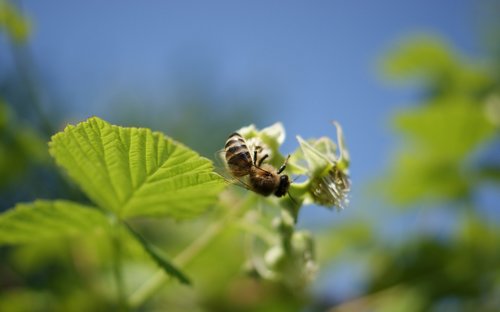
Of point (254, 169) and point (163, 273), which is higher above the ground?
point (254, 169)

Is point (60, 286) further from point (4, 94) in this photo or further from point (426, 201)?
point (426, 201)

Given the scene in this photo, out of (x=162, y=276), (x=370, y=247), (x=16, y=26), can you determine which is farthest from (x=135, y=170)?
(x=370, y=247)

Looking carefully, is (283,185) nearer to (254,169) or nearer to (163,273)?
(254,169)

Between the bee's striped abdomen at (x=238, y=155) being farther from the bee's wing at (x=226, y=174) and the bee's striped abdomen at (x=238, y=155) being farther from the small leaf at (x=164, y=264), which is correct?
the small leaf at (x=164, y=264)

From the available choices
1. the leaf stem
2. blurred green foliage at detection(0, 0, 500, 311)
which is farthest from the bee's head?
blurred green foliage at detection(0, 0, 500, 311)

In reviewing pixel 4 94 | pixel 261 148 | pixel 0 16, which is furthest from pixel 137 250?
pixel 4 94
